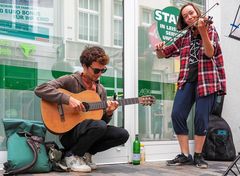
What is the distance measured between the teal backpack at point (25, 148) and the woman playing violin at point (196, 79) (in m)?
1.29

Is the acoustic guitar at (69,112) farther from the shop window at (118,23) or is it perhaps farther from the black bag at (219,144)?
the black bag at (219,144)

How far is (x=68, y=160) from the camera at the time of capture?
336cm

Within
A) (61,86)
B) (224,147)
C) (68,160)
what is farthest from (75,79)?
(224,147)

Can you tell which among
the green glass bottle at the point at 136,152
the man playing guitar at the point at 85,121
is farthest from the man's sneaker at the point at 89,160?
the green glass bottle at the point at 136,152

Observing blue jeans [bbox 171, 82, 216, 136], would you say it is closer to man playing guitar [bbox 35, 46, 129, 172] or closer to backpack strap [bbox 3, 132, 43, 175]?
man playing guitar [bbox 35, 46, 129, 172]

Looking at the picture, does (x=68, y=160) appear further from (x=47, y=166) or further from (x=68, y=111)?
(x=68, y=111)

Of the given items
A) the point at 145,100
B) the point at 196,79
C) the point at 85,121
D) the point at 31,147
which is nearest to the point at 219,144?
the point at 196,79

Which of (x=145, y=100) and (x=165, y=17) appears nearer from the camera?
(x=145, y=100)

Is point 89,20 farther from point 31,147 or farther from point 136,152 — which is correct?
point 31,147

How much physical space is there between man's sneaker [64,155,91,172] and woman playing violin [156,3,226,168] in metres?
0.95

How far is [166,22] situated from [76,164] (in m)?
2.17

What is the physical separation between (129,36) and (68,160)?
155 centimetres

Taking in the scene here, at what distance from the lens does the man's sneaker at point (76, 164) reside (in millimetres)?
3270

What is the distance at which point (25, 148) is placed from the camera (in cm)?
317
